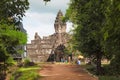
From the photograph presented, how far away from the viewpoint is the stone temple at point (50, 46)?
9406cm

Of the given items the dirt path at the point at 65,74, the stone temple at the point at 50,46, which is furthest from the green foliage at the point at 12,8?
the stone temple at the point at 50,46

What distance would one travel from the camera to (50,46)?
9469 cm

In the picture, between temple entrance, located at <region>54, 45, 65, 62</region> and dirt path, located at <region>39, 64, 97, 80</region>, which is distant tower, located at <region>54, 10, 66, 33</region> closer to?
temple entrance, located at <region>54, 45, 65, 62</region>

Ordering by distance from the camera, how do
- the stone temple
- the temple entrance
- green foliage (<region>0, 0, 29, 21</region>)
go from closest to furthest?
green foliage (<region>0, 0, 29, 21</region>)
the temple entrance
the stone temple

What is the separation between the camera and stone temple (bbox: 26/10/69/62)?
309ft

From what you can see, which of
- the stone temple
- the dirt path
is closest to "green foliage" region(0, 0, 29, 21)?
the dirt path

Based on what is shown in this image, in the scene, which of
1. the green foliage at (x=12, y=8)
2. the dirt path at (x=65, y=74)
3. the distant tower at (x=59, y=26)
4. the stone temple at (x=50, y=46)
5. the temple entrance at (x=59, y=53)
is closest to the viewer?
the green foliage at (x=12, y=8)

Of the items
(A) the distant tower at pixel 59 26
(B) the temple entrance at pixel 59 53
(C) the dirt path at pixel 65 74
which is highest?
(A) the distant tower at pixel 59 26

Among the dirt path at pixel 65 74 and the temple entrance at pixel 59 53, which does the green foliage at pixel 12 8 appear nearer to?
the dirt path at pixel 65 74

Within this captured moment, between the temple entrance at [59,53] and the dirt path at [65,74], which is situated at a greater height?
the temple entrance at [59,53]

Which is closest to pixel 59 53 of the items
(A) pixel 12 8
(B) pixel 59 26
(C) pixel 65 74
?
(B) pixel 59 26

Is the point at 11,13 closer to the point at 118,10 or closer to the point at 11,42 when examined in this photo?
the point at 118,10

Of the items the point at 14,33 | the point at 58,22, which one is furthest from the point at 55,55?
the point at 14,33

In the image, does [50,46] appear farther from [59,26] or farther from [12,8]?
[12,8]
